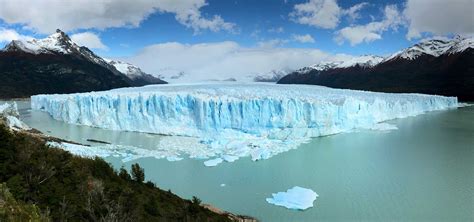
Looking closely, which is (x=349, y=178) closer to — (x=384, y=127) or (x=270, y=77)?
(x=384, y=127)

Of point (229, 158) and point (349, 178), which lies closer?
point (349, 178)

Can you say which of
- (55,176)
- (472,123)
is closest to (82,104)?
(55,176)

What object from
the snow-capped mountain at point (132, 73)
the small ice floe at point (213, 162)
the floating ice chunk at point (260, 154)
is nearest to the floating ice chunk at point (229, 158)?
the small ice floe at point (213, 162)

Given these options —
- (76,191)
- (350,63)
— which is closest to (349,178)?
(76,191)

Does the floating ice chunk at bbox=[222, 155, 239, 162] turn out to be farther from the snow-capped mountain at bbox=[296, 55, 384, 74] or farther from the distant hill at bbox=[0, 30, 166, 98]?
Result: the snow-capped mountain at bbox=[296, 55, 384, 74]

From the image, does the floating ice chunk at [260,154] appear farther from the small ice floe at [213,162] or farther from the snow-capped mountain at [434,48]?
the snow-capped mountain at [434,48]

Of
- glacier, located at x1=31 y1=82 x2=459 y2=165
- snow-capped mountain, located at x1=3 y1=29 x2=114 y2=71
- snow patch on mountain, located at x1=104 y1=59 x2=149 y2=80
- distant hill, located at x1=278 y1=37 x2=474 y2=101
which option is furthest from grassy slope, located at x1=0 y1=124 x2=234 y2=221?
snow patch on mountain, located at x1=104 y1=59 x2=149 y2=80
